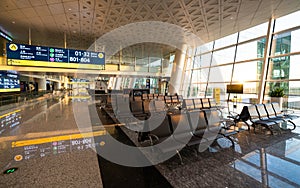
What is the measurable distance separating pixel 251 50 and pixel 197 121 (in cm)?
866

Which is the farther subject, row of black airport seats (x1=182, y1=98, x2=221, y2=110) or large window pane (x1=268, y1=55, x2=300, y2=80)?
large window pane (x1=268, y1=55, x2=300, y2=80)

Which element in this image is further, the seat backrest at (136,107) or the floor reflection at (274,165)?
the seat backrest at (136,107)

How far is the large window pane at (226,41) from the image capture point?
1060cm

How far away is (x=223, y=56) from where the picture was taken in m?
11.3

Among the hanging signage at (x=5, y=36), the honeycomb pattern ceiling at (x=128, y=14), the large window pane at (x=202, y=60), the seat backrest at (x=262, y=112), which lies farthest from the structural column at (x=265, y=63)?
the hanging signage at (x=5, y=36)

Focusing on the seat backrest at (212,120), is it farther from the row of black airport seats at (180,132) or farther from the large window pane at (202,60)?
the large window pane at (202,60)

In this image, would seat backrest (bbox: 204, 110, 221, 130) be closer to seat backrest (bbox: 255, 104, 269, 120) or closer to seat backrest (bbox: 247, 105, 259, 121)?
seat backrest (bbox: 247, 105, 259, 121)

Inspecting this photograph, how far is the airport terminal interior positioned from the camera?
2.42 metres

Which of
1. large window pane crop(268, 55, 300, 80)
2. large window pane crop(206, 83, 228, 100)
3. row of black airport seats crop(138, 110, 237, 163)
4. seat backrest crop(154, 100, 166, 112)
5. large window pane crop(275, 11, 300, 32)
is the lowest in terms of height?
row of black airport seats crop(138, 110, 237, 163)

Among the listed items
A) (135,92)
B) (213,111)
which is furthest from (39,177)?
(135,92)

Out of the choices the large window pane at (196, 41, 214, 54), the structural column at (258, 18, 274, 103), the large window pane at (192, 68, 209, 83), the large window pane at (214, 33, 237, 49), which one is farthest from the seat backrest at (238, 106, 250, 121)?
the large window pane at (196, 41, 214, 54)

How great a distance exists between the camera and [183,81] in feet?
51.0

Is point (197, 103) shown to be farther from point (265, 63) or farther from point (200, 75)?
point (200, 75)

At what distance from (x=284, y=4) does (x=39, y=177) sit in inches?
412
